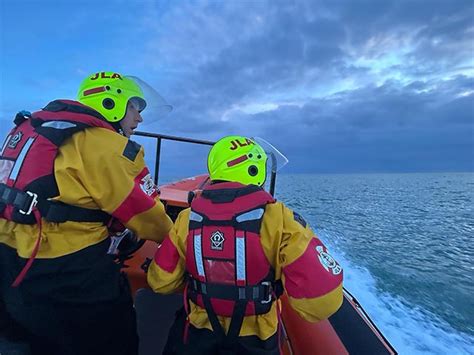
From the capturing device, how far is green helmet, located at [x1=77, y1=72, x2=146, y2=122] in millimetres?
1616

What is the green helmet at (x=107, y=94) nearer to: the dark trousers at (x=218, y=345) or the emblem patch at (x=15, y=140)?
the emblem patch at (x=15, y=140)

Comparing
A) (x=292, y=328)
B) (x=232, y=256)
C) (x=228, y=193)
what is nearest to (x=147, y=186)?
(x=228, y=193)

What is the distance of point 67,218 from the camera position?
4.33 ft

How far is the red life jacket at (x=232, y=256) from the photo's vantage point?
134 cm

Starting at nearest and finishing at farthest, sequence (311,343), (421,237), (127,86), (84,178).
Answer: (84,178) < (127,86) < (311,343) < (421,237)

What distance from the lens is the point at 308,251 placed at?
51.5 inches

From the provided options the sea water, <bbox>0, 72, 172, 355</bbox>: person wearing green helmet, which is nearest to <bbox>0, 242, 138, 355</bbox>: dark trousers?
<bbox>0, 72, 172, 355</bbox>: person wearing green helmet

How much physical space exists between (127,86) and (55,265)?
0.95 m

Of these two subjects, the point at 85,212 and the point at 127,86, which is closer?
the point at 85,212

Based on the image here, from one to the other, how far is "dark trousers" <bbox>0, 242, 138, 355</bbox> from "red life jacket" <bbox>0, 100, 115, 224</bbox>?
7.2 inches

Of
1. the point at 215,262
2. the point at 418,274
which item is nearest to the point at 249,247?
the point at 215,262

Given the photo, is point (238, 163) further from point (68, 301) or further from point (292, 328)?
point (292, 328)

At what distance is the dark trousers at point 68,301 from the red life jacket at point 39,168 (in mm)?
184

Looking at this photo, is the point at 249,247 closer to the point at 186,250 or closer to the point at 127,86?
the point at 186,250
